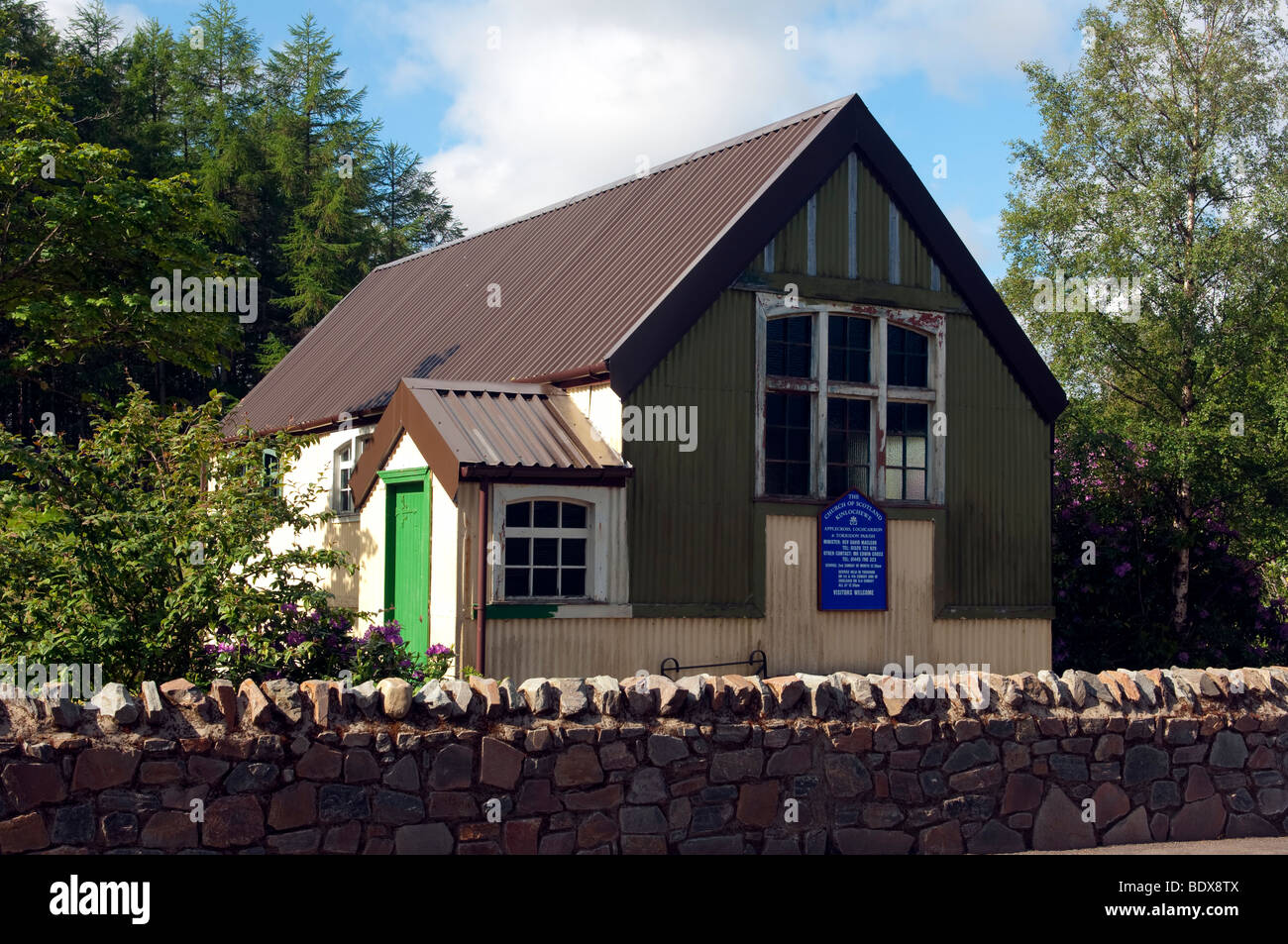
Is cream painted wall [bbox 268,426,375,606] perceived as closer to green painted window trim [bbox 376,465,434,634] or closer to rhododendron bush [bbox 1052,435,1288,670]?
green painted window trim [bbox 376,465,434,634]

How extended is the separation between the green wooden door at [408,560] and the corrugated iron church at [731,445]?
→ 36 millimetres

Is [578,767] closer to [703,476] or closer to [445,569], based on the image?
[445,569]

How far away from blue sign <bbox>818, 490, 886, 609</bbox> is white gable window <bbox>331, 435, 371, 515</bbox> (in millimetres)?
6950

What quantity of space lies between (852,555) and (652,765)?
8.28 metres

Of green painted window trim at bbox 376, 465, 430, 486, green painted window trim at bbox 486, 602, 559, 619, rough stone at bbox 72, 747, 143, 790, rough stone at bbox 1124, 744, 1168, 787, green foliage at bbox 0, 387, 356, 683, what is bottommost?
rough stone at bbox 1124, 744, 1168, 787

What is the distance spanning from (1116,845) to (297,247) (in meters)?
36.9

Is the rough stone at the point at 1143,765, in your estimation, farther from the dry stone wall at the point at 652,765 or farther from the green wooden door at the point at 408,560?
the green wooden door at the point at 408,560

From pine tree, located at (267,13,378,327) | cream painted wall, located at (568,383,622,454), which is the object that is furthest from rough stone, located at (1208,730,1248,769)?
pine tree, located at (267,13,378,327)

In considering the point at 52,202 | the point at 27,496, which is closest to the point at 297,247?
the point at 52,202

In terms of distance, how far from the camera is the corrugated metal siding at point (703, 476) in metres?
15.5

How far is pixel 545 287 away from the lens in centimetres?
1952

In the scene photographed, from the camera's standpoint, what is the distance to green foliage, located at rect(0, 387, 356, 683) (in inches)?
444
